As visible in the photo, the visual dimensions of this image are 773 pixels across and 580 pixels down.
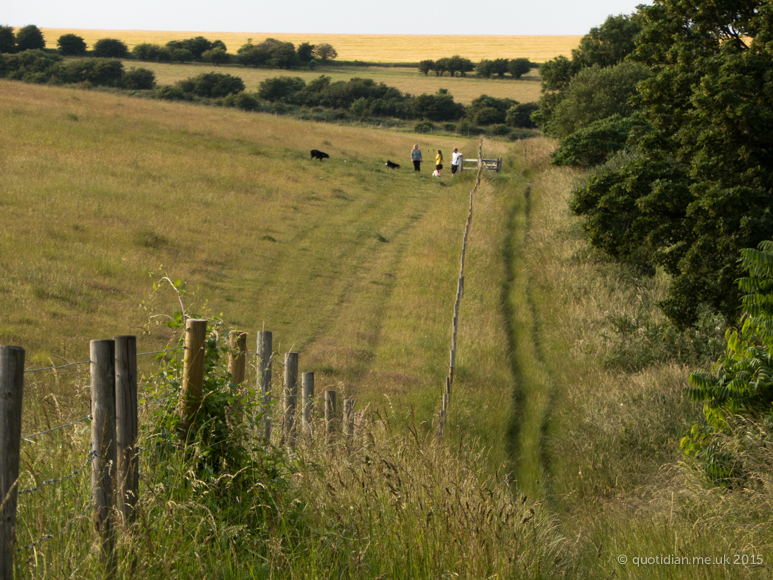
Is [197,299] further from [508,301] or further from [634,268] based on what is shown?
[634,268]

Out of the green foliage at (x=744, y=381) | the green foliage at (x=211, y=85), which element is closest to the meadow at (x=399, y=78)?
the green foliage at (x=211, y=85)

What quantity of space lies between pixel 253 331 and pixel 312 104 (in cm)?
6810

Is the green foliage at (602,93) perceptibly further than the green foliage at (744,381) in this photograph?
Yes

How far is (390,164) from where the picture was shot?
121 feet

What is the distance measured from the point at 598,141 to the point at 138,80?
53724 millimetres

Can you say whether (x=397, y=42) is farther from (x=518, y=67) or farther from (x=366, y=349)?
(x=366, y=349)

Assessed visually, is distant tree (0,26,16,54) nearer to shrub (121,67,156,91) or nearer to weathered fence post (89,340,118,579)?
shrub (121,67,156,91)

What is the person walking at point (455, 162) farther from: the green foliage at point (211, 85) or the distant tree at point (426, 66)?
the distant tree at point (426, 66)

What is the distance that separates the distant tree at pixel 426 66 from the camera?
107 meters

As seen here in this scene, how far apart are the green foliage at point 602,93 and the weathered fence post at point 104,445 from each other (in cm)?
3583

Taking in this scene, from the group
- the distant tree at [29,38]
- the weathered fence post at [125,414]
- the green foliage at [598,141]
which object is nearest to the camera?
the weathered fence post at [125,414]

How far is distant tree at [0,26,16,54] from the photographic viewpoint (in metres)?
75.2

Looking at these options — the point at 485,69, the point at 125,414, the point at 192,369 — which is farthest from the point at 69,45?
the point at 125,414

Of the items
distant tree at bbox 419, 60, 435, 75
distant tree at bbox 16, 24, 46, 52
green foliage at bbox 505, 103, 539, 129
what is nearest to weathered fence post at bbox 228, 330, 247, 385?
green foliage at bbox 505, 103, 539, 129
